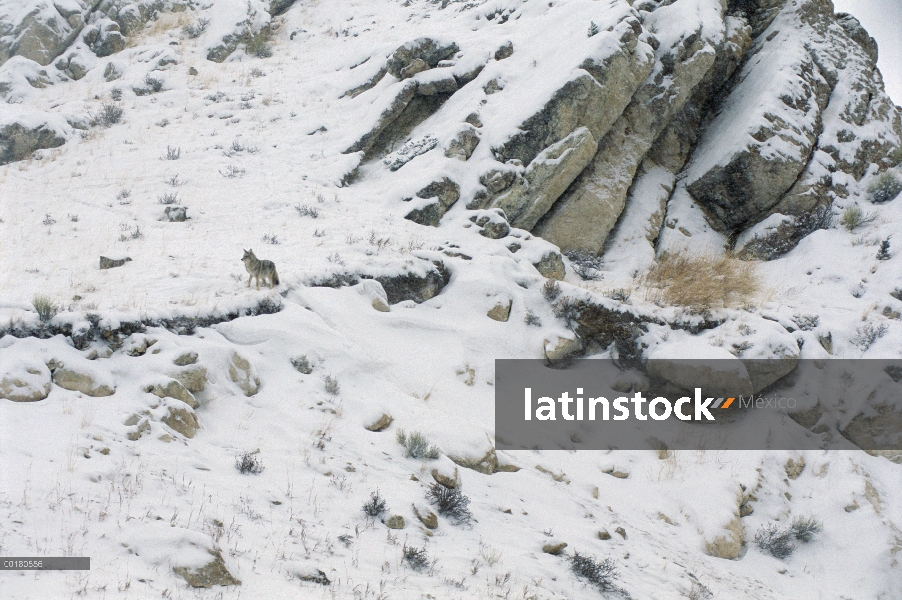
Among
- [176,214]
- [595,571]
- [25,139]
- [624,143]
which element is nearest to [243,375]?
[595,571]

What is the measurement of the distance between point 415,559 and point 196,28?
2155 centimetres

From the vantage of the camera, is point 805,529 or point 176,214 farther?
point 176,214

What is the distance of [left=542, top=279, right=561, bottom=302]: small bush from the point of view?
9.15 metres

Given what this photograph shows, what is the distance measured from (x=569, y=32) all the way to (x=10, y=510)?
14.5 m

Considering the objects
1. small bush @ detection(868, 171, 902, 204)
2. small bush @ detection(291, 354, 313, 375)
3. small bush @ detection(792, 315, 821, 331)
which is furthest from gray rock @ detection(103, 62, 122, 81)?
small bush @ detection(868, 171, 902, 204)

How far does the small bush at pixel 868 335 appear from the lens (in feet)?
28.8

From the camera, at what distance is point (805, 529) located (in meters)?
6.41

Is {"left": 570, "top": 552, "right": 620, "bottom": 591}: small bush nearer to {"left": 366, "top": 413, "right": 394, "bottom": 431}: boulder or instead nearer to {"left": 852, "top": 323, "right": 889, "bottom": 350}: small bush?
{"left": 366, "top": 413, "right": 394, "bottom": 431}: boulder

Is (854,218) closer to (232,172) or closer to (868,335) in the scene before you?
(868,335)

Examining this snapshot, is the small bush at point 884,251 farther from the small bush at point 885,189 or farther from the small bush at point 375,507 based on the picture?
the small bush at point 375,507

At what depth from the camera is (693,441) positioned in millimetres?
7527

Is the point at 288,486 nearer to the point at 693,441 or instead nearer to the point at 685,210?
the point at 693,441

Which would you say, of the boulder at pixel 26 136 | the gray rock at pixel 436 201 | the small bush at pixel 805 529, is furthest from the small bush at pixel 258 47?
the small bush at pixel 805 529

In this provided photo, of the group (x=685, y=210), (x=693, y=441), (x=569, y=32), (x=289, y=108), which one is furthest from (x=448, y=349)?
(x=289, y=108)
